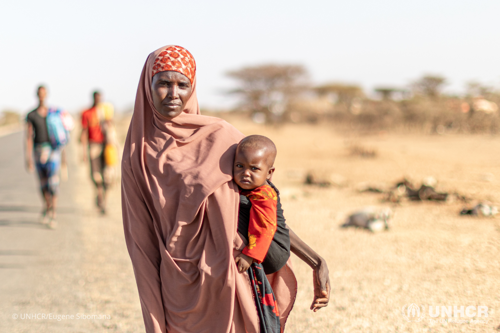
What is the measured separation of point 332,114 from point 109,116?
2387 centimetres

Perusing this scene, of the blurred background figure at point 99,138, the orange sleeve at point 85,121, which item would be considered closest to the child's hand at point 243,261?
the blurred background figure at point 99,138

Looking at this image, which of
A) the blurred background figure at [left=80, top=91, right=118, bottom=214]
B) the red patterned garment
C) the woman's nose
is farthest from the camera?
the blurred background figure at [left=80, top=91, right=118, bottom=214]

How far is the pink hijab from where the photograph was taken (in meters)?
1.82

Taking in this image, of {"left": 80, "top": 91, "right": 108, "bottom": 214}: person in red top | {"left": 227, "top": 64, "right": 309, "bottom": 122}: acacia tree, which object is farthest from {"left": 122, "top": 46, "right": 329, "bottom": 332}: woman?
{"left": 227, "top": 64, "right": 309, "bottom": 122}: acacia tree

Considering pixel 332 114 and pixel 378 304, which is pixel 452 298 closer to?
pixel 378 304

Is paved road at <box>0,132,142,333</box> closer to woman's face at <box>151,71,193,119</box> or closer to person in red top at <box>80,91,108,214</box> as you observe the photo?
person in red top at <box>80,91,108,214</box>

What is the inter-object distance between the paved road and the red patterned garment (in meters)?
1.95

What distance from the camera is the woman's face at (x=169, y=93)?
6.26ft

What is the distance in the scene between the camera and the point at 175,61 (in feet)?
6.35

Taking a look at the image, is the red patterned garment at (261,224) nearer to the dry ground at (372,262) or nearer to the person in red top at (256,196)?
the person in red top at (256,196)

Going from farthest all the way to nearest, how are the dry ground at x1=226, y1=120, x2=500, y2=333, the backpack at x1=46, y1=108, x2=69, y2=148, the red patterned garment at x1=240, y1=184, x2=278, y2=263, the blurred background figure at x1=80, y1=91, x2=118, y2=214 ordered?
the blurred background figure at x1=80, y1=91, x2=118, y2=214 < the backpack at x1=46, y1=108, x2=69, y2=148 < the dry ground at x1=226, y1=120, x2=500, y2=333 < the red patterned garment at x1=240, y1=184, x2=278, y2=263

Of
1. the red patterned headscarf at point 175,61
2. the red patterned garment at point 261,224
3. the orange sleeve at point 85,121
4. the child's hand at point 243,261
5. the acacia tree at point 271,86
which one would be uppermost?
the red patterned headscarf at point 175,61

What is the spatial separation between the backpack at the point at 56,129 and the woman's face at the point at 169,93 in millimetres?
4875

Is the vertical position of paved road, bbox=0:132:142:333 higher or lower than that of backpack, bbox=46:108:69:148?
lower
